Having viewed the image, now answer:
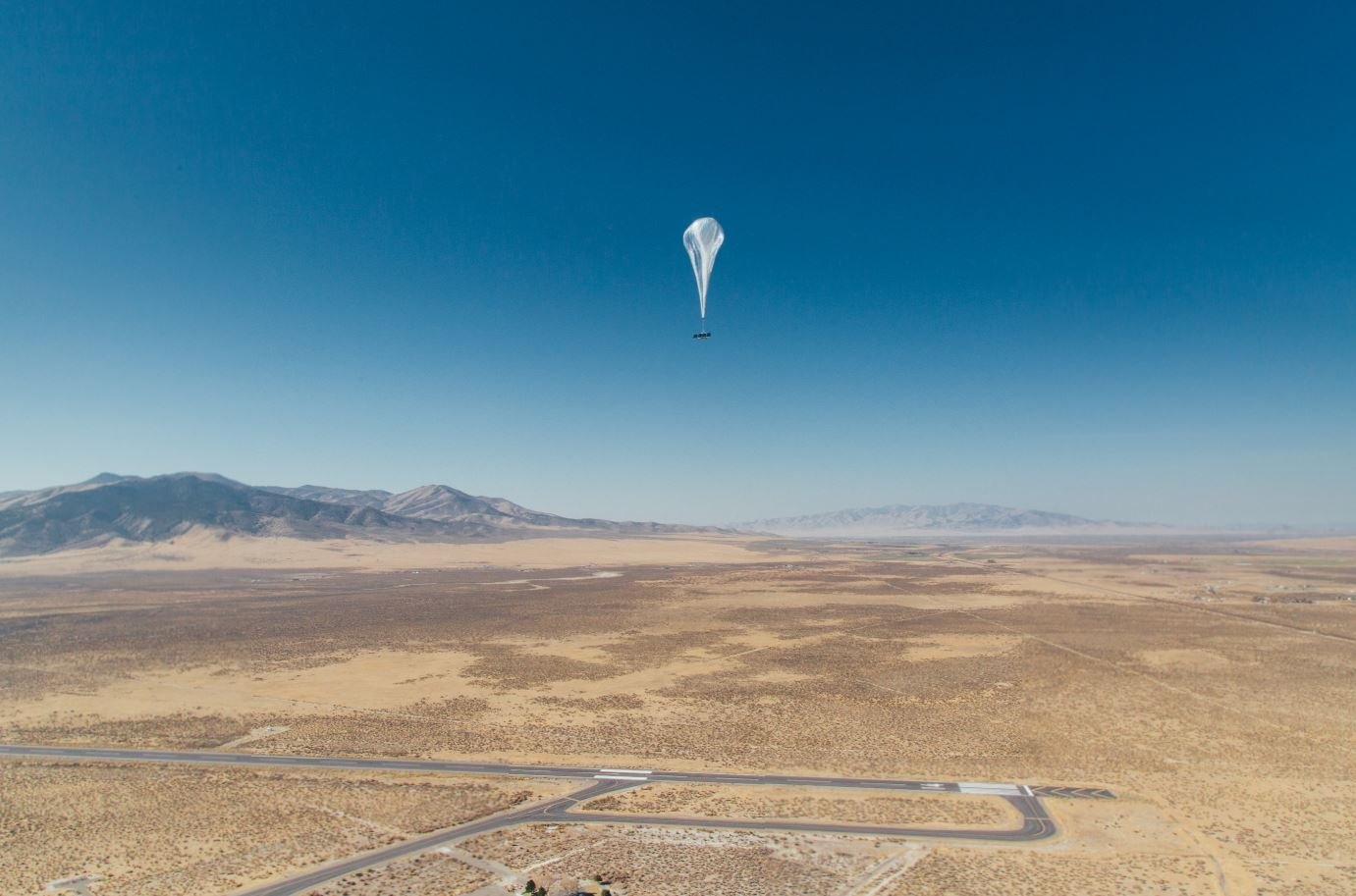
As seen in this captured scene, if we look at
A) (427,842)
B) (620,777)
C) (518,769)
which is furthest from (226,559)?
(427,842)

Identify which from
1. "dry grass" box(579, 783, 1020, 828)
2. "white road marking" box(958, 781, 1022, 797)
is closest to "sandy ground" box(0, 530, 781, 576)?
"dry grass" box(579, 783, 1020, 828)

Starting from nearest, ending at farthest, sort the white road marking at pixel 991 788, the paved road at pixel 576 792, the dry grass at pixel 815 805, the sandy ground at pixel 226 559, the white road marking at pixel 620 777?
1. the paved road at pixel 576 792
2. the dry grass at pixel 815 805
3. the white road marking at pixel 991 788
4. the white road marking at pixel 620 777
5. the sandy ground at pixel 226 559

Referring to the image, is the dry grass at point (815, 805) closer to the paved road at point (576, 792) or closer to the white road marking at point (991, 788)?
the paved road at point (576, 792)

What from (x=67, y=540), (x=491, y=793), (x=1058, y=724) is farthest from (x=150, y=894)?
(x=67, y=540)

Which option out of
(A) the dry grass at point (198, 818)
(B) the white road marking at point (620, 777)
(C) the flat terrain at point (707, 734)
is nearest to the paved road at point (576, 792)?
(B) the white road marking at point (620, 777)

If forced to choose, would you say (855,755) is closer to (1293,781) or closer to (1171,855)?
(1171,855)

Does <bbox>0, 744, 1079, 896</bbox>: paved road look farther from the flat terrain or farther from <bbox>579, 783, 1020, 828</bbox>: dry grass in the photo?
the flat terrain
